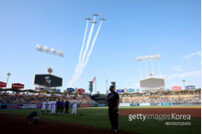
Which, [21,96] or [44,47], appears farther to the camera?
[44,47]

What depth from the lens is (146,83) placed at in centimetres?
7988

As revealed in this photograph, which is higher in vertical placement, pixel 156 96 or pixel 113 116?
pixel 113 116

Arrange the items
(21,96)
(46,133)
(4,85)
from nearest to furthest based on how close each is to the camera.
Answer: (46,133) < (4,85) < (21,96)

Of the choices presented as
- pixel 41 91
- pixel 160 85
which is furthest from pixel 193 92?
pixel 41 91

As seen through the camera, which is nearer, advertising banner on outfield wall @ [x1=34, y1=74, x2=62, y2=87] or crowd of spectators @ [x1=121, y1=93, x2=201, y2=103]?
advertising banner on outfield wall @ [x1=34, y1=74, x2=62, y2=87]

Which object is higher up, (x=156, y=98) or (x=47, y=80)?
(x=47, y=80)

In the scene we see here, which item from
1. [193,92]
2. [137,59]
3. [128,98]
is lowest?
[128,98]

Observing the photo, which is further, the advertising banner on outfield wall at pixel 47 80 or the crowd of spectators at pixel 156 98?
the crowd of spectators at pixel 156 98

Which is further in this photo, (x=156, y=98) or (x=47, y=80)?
(x=156, y=98)

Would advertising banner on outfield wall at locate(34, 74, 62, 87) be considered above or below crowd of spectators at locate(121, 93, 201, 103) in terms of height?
above

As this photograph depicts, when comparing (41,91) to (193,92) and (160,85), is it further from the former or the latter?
(193,92)

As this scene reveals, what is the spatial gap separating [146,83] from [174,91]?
55.6 feet

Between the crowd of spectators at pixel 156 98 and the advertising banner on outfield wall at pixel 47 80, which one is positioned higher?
the advertising banner on outfield wall at pixel 47 80

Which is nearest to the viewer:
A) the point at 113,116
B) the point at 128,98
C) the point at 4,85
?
the point at 113,116
